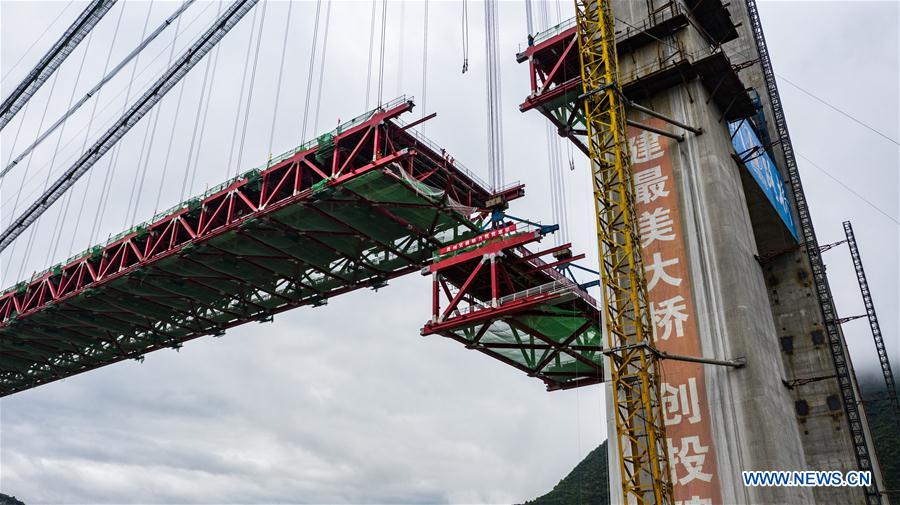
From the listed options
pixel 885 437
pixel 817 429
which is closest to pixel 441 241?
pixel 817 429

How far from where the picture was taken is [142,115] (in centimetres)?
9112

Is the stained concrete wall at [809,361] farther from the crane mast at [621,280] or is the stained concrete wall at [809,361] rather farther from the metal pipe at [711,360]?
the crane mast at [621,280]

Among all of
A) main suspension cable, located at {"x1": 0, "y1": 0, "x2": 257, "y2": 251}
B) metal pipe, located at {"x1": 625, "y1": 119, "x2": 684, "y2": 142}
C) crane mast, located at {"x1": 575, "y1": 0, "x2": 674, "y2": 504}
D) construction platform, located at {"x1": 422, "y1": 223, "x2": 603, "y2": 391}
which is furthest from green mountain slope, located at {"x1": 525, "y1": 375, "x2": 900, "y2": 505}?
main suspension cable, located at {"x1": 0, "y1": 0, "x2": 257, "y2": 251}

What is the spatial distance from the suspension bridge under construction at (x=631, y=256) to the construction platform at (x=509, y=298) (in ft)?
0.42

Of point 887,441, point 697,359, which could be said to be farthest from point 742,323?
point 887,441

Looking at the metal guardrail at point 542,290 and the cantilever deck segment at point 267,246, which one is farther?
the cantilever deck segment at point 267,246

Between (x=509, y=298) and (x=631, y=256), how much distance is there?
22.0ft

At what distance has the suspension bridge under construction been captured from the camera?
2739cm

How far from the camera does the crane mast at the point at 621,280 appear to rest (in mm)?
26766

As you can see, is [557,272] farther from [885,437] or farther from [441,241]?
[885,437]

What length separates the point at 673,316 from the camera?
1152 inches

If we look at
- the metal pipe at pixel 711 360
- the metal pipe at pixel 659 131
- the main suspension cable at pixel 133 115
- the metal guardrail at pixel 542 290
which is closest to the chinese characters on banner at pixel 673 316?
the metal pipe at pixel 659 131

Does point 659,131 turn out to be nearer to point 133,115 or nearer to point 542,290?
point 542,290

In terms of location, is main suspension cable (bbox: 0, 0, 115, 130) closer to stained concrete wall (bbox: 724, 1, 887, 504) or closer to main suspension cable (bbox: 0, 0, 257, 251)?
main suspension cable (bbox: 0, 0, 257, 251)
